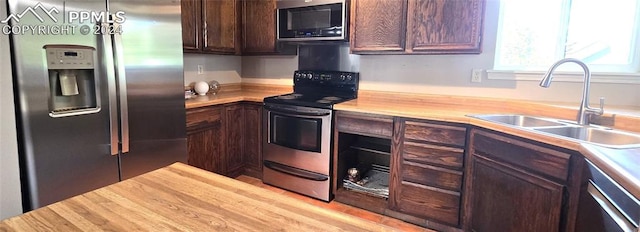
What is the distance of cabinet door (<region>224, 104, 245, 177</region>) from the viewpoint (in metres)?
3.07

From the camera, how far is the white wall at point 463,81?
224 centimetres

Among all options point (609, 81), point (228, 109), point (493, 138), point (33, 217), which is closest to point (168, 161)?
point (228, 109)

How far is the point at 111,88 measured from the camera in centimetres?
189

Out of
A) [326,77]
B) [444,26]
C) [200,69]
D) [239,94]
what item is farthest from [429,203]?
[200,69]

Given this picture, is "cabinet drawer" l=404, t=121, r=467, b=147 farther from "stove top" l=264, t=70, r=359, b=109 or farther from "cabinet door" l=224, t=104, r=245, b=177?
"cabinet door" l=224, t=104, r=245, b=177

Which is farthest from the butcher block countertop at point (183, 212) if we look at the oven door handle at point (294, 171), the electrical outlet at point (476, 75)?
the electrical outlet at point (476, 75)

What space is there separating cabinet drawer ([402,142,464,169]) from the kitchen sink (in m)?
0.27

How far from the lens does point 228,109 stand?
3.04 m

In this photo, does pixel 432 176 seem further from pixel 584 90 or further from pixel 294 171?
pixel 294 171

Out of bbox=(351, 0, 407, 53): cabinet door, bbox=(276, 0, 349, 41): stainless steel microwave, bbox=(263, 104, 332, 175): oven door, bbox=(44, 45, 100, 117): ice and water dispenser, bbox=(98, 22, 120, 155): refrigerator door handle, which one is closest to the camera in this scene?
bbox=(44, 45, 100, 117): ice and water dispenser

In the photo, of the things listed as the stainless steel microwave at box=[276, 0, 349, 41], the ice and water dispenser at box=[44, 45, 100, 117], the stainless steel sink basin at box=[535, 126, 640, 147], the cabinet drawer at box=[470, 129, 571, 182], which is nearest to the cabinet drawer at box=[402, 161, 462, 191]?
the cabinet drawer at box=[470, 129, 571, 182]

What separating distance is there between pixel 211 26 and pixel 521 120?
2586 millimetres

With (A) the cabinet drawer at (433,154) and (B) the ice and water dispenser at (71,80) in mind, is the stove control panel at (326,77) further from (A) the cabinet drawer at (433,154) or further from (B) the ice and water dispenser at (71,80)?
(B) the ice and water dispenser at (71,80)

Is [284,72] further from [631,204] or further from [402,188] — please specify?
[631,204]
